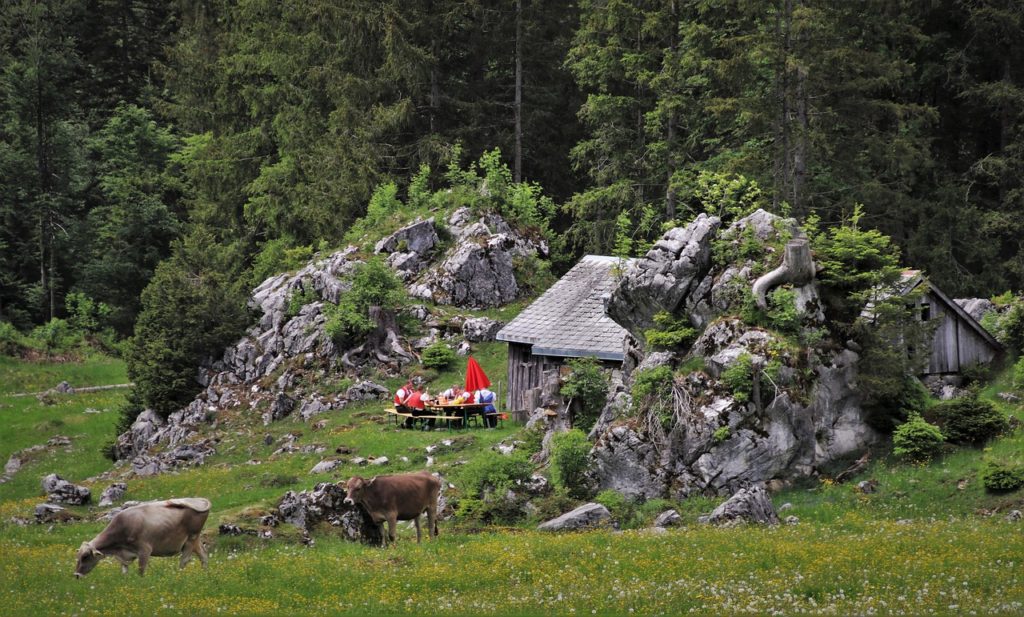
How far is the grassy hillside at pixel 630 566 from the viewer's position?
1780 cm

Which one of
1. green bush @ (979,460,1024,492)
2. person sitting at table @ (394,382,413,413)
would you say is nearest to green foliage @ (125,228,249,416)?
A: person sitting at table @ (394,382,413,413)

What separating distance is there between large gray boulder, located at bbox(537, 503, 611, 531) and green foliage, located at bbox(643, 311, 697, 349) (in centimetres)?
587

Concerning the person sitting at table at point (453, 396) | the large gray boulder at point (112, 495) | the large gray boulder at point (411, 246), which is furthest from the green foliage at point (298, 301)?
the large gray boulder at point (112, 495)

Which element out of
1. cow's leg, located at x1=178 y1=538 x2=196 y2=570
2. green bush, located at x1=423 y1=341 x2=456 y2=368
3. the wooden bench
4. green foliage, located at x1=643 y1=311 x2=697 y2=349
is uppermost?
green foliage, located at x1=643 y1=311 x2=697 y2=349

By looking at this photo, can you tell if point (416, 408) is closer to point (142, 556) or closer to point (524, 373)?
point (524, 373)

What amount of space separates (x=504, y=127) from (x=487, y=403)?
2643 cm

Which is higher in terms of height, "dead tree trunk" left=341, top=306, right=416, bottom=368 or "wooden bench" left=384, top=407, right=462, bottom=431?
Answer: "dead tree trunk" left=341, top=306, right=416, bottom=368

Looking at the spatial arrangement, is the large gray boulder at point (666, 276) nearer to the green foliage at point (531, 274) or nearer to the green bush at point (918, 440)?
the green bush at point (918, 440)

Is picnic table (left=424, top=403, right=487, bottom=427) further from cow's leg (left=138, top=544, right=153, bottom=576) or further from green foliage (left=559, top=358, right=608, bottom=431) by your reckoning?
cow's leg (left=138, top=544, right=153, bottom=576)

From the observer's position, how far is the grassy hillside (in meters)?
17.8

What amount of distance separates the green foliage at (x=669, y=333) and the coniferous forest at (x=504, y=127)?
3.88m

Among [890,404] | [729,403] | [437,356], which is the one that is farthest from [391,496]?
[437,356]

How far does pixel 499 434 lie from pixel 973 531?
18.9 metres

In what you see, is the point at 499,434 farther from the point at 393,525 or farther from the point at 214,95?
the point at 214,95
